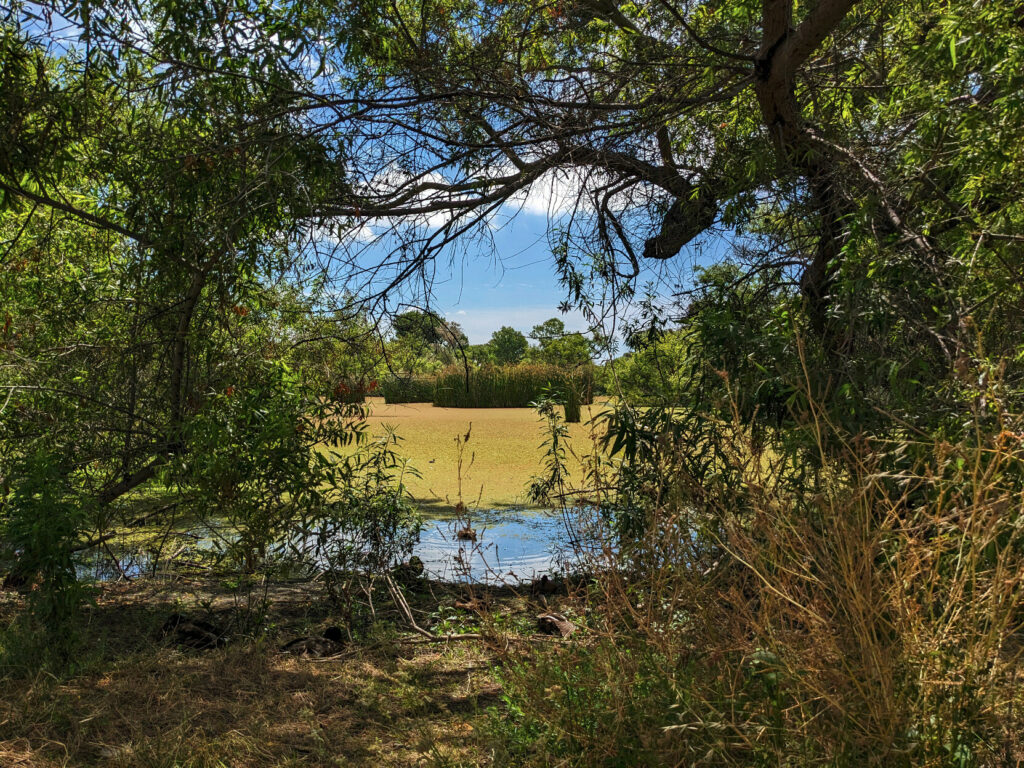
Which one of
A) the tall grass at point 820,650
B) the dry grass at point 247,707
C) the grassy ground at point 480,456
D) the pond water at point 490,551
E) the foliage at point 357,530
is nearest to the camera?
the tall grass at point 820,650

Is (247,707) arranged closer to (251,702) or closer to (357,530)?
(251,702)

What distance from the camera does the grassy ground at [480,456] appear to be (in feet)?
21.5

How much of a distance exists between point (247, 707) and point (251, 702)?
0.20 feet

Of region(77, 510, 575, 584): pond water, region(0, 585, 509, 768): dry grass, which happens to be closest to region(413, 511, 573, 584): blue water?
region(77, 510, 575, 584): pond water

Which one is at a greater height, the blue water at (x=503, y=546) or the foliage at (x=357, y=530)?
the foliage at (x=357, y=530)

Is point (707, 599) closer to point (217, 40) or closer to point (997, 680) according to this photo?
point (997, 680)

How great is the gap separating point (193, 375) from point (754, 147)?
9.16 feet

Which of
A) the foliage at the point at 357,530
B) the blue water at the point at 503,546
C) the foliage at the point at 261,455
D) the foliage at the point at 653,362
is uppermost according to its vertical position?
the foliage at the point at 653,362

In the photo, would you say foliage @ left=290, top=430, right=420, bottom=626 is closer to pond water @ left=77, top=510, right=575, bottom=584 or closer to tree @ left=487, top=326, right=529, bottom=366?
pond water @ left=77, top=510, right=575, bottom=584

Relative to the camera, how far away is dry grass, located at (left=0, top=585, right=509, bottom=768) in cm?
212

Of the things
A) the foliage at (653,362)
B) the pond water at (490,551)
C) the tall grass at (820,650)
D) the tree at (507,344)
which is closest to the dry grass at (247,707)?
the tall grass at (820,650)

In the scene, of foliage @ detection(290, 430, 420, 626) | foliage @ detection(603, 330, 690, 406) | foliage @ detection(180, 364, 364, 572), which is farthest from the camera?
foliage @ detection(603, 330, 690, 406)

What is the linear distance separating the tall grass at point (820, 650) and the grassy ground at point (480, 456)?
2.25m

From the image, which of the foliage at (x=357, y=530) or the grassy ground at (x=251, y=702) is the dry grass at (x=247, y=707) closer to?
the grassy ground at (x=251, y=702)
